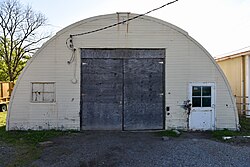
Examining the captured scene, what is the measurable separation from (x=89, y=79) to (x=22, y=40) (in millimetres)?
23919

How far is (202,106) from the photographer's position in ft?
30.3

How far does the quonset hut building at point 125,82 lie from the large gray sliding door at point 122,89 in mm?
36

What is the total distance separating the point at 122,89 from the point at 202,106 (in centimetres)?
302

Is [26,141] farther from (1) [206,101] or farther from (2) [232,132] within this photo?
(2) [232,132]

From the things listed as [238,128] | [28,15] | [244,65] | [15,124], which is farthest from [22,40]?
[238,128]

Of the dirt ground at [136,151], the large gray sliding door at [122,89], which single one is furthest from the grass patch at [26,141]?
the large gray sliding door at [122,89]

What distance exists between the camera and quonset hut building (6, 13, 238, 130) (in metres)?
9.12

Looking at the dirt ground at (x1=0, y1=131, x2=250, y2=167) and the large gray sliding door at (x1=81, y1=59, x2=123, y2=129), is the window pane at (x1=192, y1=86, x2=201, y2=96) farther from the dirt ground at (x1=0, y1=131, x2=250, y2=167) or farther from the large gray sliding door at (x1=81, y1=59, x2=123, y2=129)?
the large gray sliding door at (x1=81, y1=59, x2=123, y2=129)

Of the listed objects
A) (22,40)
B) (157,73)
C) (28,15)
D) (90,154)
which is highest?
(28,15)

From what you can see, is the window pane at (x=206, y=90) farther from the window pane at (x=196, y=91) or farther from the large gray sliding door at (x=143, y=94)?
the large gray sliding door at (x=143, y=94)

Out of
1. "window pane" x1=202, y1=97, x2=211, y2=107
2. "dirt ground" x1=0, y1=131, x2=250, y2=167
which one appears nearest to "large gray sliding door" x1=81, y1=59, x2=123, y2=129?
"dirt ground" x1=0, y1=131, x2=250, y2=167

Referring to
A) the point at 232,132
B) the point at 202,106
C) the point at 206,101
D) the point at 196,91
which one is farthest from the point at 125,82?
the point at 232,132

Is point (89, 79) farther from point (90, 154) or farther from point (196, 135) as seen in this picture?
point (196, 135)

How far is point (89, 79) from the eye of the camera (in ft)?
30.2
